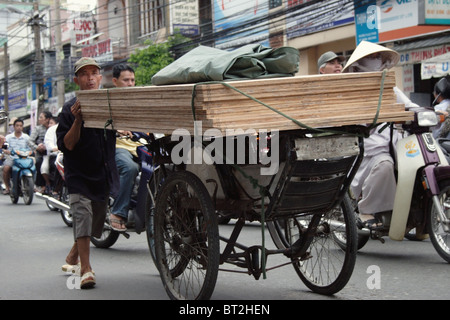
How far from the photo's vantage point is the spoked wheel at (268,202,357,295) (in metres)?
4.26

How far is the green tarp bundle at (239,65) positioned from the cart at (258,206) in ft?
1.19

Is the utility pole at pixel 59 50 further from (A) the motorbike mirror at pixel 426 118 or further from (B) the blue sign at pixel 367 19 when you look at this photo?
(A) the motorbike mirror at pixel 426 118

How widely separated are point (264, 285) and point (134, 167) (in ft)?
7.35

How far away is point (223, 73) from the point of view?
348 centimetres

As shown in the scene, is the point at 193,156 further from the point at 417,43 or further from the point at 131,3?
the point at 131,3

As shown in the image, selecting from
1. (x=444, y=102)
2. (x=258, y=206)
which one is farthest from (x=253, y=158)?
(x=444, y=102)

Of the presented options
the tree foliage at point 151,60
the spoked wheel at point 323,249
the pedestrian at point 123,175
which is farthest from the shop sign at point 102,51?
the spoked wheel at point 323,249

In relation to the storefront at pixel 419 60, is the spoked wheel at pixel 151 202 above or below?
below

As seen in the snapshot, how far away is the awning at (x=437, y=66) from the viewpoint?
470 inches

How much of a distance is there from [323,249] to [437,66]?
847 centimetres

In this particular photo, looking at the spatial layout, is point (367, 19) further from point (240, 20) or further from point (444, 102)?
point (444, 102)

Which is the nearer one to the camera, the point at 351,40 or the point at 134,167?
the point at 134,167

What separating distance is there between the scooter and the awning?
682 cm
